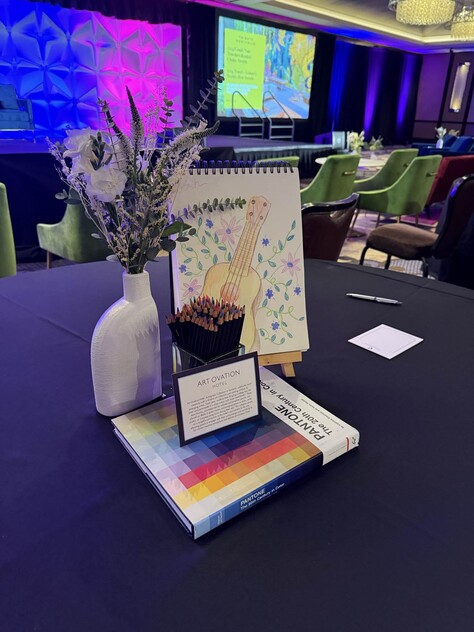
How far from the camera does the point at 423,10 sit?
5.27 m

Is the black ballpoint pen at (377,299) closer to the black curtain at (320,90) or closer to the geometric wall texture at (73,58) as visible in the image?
the geometric wall texture at (73,58)

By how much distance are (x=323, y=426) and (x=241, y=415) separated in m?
0.12

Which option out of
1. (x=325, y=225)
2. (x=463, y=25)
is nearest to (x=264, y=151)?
(x=463, y=25)

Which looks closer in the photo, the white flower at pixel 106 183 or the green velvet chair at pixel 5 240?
the white flower at pixel 106 183

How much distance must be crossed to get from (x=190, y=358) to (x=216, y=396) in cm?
7

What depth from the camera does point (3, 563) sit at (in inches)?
19.9

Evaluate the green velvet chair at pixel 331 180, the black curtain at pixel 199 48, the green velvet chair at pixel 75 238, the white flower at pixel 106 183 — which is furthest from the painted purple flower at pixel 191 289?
the black curtain at pixel 199 48

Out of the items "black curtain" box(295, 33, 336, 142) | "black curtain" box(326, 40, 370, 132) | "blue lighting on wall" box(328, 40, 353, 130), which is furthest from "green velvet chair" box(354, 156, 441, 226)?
"blue lighting on wall" box(328, 40, 353, 130)

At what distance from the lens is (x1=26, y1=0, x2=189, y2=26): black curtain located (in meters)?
6.49

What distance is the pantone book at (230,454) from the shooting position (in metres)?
0.57

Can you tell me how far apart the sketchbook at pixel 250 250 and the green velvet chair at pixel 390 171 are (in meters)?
4.52

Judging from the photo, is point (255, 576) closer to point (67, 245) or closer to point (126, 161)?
point (126, 161)

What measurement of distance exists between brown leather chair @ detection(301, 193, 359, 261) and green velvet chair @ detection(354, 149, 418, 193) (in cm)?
343

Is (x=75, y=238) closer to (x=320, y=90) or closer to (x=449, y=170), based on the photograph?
(x=449, y=170)
